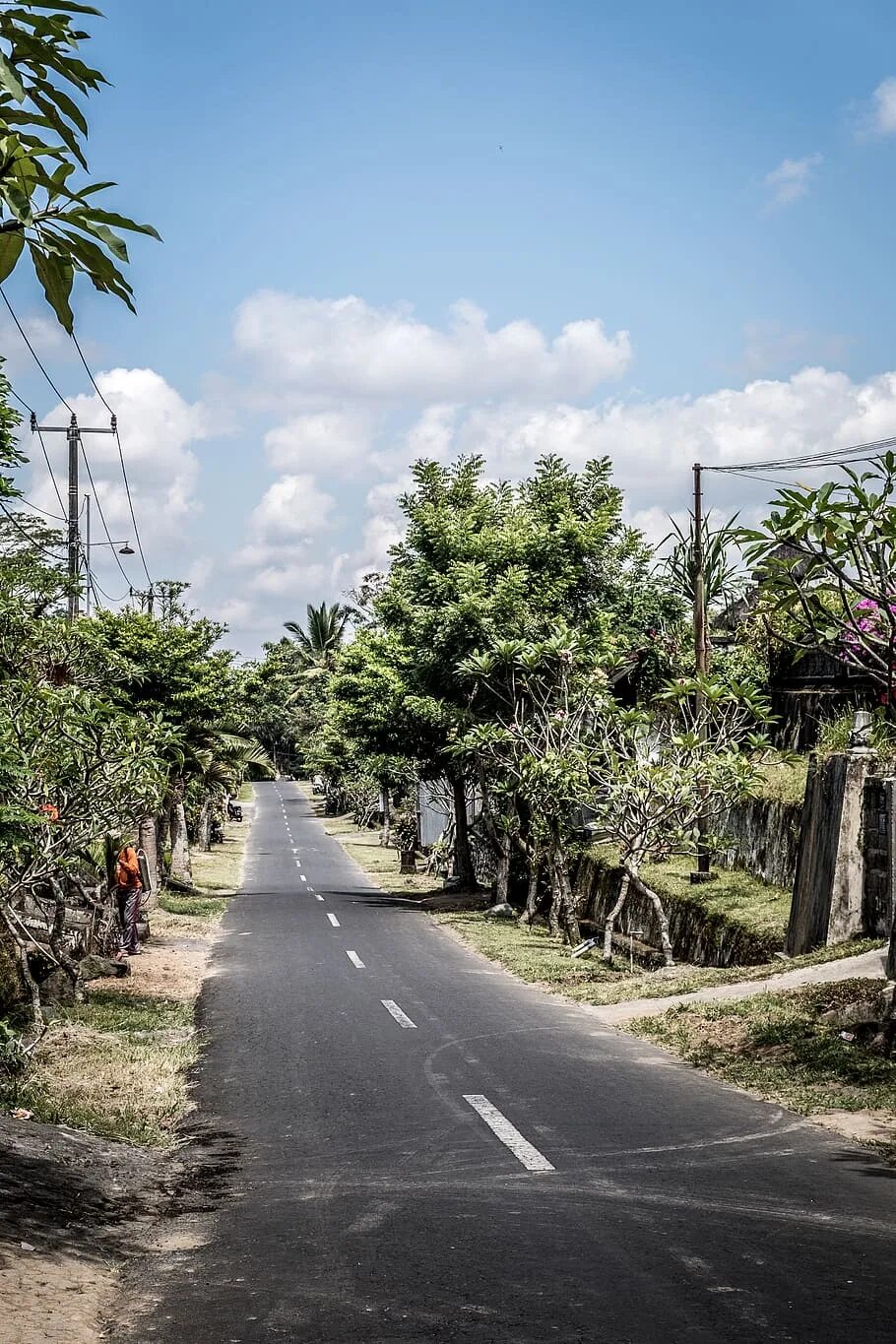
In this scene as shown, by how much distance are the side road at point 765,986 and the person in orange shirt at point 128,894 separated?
27.5ft

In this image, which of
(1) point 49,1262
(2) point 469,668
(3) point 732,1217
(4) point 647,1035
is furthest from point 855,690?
(1) point 49,1262

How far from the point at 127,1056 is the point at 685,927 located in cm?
1141

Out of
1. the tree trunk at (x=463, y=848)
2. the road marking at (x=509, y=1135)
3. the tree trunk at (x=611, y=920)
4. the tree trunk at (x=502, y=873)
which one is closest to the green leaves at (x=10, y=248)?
the road marking at (x=509, y=1135)

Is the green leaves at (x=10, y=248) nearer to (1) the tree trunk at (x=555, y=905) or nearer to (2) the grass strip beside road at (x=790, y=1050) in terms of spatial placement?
(2) the grass strip beside road at (x=790, y=1050)

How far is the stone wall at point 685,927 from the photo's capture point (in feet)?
62.8

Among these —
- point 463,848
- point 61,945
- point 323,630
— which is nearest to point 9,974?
point 61,945

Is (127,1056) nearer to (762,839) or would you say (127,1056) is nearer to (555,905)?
(762,839)

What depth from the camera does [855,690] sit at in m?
23.8

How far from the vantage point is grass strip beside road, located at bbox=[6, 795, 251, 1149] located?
392 inches

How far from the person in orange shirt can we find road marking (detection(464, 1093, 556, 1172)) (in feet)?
38.2

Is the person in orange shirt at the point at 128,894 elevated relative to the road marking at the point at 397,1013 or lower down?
elevated

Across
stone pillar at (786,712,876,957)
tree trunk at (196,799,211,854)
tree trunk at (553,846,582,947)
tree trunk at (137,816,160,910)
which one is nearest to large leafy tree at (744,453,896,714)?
stone pillar at (786,712,876,957)

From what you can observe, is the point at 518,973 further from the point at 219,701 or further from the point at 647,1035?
the point at 219,701

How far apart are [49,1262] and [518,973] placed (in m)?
14.1
